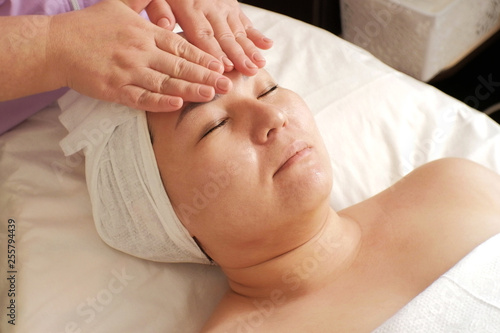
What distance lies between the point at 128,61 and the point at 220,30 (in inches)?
9.3

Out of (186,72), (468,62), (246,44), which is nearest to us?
(186,72)

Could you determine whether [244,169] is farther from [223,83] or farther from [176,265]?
[176,265]

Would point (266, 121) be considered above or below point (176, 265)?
above

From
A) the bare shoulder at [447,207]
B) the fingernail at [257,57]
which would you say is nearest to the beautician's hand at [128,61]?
the fingernail at [257,57]

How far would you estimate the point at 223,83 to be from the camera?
1.14m

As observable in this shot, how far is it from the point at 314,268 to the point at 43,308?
0.61m

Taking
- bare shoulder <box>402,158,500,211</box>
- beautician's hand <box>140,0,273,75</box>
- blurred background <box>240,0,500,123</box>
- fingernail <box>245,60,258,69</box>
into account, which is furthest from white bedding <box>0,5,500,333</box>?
blurred background <box>240,0,500,123</box>

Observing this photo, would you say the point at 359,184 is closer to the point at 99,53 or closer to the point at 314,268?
the point at 314,268

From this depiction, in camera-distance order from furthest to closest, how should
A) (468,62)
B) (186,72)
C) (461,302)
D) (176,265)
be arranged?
1. (468,62)
2. (176,265)
3. (186,72)
4. (461,302)

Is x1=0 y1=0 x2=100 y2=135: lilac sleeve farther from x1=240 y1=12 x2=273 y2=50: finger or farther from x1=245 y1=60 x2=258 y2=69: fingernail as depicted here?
x1=245 y1=60 x2=258 y2=69: fingernail

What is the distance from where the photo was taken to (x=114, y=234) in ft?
4.32

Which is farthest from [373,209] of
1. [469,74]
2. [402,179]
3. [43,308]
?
[469,74]

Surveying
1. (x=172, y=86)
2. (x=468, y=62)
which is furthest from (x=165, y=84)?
(x=468, y=62)

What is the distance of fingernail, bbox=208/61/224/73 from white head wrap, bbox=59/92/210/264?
176 millimetres
